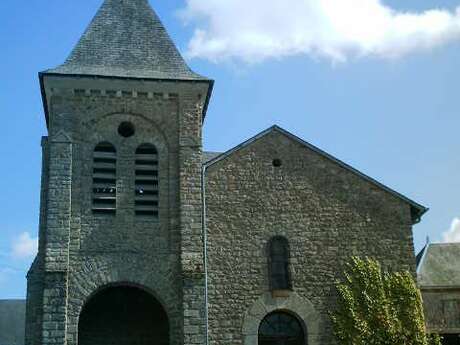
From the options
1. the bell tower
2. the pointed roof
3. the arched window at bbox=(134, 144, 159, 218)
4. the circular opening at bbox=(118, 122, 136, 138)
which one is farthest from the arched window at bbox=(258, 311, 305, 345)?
the pointed roof

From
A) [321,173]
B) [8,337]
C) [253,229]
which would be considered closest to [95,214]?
[253,229]

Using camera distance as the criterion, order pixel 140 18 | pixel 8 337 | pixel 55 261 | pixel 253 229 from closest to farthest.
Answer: pixel 55 261 → pixel 253 229 → pixel 140 18 → pixel 8 337

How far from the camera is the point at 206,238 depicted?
18.4 metres

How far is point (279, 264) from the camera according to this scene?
61.4 feet

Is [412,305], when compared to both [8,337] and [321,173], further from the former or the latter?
[8,337]

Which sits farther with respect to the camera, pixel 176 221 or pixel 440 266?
pixel 440 266

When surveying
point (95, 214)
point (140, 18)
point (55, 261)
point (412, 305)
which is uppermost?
point (140, 18)

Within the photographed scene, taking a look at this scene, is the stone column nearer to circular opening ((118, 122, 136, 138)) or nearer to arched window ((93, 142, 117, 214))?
arched window ((93, 142, 117, 214))

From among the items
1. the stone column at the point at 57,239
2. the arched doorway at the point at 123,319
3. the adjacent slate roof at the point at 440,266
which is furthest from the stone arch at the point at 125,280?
the adjacent slate roof at the point at 440,266

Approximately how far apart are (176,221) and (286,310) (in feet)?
12.1

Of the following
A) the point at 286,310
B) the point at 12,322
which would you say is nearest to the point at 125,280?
the point at 286,310

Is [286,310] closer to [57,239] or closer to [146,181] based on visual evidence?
[146,181]

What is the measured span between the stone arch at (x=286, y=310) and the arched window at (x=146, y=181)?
3.58m

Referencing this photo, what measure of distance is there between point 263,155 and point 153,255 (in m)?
4.11
